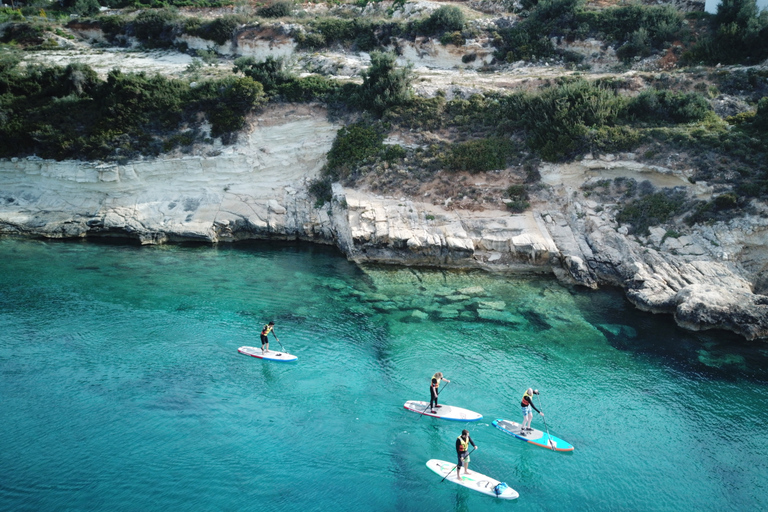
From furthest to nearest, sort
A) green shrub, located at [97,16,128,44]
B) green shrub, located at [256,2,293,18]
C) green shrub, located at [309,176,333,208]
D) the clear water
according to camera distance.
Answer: green shrub, located at [256,2,293,18] < green shrub, located at [97,16,128,44] < green shrub, located at [309,176,333,208] < the clear water

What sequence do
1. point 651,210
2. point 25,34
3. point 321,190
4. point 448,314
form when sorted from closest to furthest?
point 448,314
point 651,210
point 321,190
point 25,34

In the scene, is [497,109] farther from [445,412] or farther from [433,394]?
[445,412]

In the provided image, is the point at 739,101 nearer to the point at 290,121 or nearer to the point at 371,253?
the point at 371,253

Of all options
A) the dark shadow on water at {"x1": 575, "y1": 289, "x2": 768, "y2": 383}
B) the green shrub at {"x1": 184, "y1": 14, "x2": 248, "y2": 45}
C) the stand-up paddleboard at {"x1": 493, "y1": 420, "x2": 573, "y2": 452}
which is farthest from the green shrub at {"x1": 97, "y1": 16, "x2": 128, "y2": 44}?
the stand-up paddleboard at {"x1": 493, "y1": 420, "x2": 573, "y2": 452}

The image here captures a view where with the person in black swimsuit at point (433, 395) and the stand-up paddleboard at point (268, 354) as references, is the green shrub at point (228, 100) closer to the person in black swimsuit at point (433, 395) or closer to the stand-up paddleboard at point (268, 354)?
the stand-up paddleboard at point (268, 354)

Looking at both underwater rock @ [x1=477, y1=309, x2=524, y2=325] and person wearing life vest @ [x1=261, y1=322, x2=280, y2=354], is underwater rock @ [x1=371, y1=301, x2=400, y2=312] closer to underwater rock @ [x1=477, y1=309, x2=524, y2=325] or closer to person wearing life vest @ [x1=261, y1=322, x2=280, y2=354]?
underwater rock @ [x1=477, y1=309, x2=524, y2=325]

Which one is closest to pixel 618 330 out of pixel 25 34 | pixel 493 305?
pixel 493 305
